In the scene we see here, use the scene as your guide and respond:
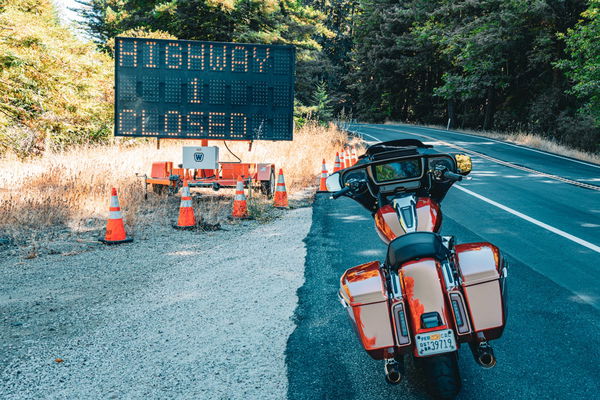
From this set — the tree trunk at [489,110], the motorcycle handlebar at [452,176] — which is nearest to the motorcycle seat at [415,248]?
the motorcycle handlebar at [452,176]

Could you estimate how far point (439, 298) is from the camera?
2.94 meters

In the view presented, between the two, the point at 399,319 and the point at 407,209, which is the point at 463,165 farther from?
the point at 399,319

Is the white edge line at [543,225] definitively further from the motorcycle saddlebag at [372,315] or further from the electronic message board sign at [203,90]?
the motorcycle saddlebag at [372,315]

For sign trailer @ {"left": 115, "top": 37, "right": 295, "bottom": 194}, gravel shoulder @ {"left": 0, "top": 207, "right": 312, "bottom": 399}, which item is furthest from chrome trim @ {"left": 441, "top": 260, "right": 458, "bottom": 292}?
sign trailer @ {"left": 115, "top": 37, "right": 295, "bottom": 194}

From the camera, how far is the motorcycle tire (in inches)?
120

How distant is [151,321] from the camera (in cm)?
492

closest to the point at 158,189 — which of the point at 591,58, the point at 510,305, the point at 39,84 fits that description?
the point at 39,84

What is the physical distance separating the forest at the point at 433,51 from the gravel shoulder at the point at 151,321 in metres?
7.24

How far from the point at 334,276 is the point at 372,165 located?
2688mm

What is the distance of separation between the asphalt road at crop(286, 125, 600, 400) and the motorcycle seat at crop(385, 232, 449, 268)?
1078 mm

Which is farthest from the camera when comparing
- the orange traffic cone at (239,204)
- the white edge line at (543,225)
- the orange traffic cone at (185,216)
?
the orange traffic cone at (239,204)

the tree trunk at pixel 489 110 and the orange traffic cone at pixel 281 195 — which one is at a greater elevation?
the tree trunk at pixel 489 110

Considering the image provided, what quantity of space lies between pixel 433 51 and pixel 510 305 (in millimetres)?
50790

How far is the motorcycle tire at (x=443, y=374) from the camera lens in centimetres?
304
